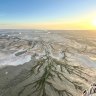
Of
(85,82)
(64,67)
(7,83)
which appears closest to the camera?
(7,83)

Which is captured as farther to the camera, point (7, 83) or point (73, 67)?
point (73, 67)

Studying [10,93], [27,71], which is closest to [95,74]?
[27,71]

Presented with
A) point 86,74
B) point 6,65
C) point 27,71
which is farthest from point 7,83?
point 86,74

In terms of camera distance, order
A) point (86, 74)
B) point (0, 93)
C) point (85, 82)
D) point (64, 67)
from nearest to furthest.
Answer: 1. point (0, 93)
2. point (85, 82)
3. point (86, 74)
4. point (64, 67)

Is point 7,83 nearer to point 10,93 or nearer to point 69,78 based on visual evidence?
point 10,93

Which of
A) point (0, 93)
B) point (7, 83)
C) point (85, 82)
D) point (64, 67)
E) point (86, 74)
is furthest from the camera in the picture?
point (64, 67)

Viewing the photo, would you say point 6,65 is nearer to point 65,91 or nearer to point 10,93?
point 10,93

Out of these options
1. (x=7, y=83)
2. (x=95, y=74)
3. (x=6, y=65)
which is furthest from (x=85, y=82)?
(x=6, y=65)

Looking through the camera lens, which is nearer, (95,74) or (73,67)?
(95,74)
